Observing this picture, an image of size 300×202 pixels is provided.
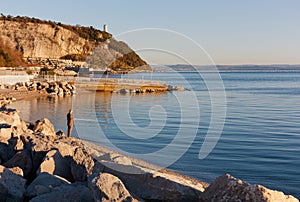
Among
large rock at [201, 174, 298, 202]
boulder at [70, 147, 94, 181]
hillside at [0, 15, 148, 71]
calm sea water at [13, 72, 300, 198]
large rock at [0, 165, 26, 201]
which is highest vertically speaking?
hillside at [0, 15, 148, 71]

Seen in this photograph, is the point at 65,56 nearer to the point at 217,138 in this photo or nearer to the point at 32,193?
the point at 217,138

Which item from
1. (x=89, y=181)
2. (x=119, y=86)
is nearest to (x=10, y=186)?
(x=89, y=181)

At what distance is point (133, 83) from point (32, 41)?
76093mm

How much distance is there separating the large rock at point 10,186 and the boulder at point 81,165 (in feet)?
3.13

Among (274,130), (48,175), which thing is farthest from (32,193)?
(274,130)

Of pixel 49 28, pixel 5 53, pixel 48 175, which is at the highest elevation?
pixel 49 28

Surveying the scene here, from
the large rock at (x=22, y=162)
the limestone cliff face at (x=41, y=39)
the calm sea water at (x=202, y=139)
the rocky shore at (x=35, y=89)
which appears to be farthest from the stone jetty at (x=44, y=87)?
the limestone cliff face at (x=41, y=39)

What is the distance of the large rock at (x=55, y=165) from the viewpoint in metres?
7.82

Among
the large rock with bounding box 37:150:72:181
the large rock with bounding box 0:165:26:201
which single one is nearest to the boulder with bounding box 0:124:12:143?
the large rock with bounding box 37:150:72:181

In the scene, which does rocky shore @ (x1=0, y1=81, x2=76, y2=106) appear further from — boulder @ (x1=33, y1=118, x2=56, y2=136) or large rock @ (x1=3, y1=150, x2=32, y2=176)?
large rock @ (x1=3, y1=150, x2=32, y2=176)

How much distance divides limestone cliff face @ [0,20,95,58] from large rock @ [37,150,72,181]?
10817 cm

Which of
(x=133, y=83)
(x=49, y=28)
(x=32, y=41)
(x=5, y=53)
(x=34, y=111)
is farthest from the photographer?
(x=49, y=28)

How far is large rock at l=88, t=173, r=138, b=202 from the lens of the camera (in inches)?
226

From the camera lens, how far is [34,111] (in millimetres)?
26828
